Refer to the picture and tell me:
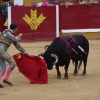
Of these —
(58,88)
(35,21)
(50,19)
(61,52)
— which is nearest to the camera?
(58,88)

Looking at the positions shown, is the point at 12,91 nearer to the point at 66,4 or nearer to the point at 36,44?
the point at 36,44

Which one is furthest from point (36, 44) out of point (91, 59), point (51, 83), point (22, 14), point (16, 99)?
point (16, 99)

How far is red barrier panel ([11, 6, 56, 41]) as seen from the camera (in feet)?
46.9

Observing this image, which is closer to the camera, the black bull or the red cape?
the red cape

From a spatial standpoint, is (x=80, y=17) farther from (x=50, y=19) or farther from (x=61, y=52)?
(x=61, y=52)

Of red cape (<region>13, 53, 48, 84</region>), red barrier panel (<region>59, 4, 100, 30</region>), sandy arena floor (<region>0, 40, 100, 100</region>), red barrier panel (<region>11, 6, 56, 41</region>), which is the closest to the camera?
sandy arena floor (<region>0, 40, 100, 100</region>)

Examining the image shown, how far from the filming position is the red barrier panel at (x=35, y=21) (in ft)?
46.9

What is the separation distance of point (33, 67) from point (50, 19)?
21.6 ft

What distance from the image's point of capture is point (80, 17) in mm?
14508

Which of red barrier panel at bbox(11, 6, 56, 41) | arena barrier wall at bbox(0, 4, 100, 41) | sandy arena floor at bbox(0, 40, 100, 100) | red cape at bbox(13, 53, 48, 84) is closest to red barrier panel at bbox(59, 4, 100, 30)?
arena barrier wall at bbox(0, 4, 100, 41)

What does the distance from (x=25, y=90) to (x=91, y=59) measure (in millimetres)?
3621

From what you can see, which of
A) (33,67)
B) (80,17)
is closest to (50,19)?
(80,17)

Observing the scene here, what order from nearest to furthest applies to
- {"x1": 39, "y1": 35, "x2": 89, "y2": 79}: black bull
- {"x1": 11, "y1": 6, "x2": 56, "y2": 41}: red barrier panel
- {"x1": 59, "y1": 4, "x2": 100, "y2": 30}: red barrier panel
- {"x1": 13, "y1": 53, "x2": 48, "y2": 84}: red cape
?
{"x1": 13, "y1": 53, "x2": 48, "y2": 84}: red cape, {"x1": 39, "y1": 35, "x2": 89, "y2": 79}: black bull, {"x1": 11, "y1": 6, "x2": 56, "y2": 41}: red barrier panel, {"x1": 59, "y1": 4, "x2": 100, "y2": 30}: red barrier panel

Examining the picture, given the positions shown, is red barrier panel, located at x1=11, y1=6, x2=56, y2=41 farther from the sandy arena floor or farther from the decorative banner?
the sandy arena floor
